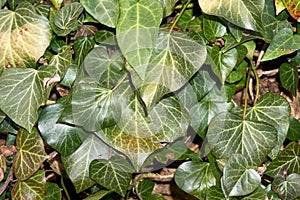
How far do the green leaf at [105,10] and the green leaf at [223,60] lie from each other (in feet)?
0.72

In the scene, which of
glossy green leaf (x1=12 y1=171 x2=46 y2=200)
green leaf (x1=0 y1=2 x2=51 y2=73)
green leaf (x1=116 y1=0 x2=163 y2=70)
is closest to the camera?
green leaf (x1=116 y1=0 x2=163 y2=70)

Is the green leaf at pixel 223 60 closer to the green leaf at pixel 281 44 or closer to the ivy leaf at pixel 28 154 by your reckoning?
the green leaf at pixel 281 44

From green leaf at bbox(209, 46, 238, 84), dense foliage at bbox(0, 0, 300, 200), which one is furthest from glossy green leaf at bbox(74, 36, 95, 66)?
green leaf at bbox(209, 46, 238, 84)

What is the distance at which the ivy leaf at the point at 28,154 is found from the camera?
3.73 ft

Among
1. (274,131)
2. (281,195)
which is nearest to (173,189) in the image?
(281,195)

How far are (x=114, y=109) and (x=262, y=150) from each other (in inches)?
→ 11.5

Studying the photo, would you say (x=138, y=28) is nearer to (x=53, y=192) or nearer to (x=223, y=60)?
(x=223, y=60)

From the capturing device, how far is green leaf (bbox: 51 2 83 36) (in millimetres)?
1061

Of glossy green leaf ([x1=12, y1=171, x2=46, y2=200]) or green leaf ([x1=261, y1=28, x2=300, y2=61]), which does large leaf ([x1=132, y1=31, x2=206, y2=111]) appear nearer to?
green leaf ([x1=261, y1=28, x2=300, y2=61])

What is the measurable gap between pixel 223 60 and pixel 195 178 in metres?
0.25

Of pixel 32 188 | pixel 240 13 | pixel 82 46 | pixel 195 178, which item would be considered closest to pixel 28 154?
pixel 32 188

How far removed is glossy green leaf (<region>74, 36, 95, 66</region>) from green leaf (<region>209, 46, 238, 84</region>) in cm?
23

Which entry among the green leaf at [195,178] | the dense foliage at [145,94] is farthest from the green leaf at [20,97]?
the green leaf at [195,178]

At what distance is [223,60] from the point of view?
1.13 meters
